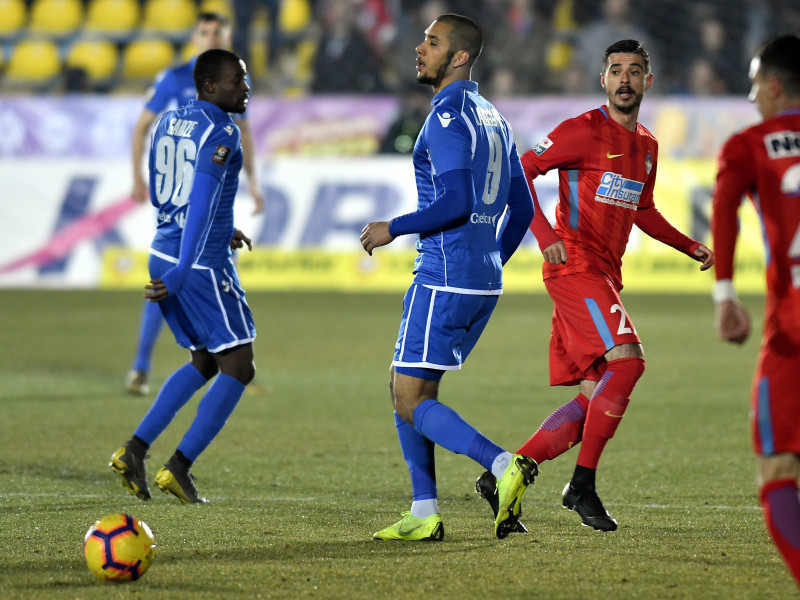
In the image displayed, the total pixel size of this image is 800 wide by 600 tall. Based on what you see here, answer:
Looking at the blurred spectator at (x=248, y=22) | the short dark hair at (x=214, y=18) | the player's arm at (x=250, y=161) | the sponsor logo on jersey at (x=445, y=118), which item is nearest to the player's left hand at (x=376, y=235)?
the sponsor logo on jersey at (x=445, y=118)

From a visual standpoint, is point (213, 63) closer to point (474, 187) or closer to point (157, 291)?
point (157, 291)

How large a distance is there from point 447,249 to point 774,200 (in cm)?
141

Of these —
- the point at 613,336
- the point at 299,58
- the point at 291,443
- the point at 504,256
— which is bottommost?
A: the point at 291,443

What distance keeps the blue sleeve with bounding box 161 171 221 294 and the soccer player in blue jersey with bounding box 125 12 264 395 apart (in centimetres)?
317

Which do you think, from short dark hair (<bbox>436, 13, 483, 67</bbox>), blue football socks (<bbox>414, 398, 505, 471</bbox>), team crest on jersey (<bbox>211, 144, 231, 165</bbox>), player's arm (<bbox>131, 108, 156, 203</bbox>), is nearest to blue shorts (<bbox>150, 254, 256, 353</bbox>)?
team crest on jersey (<bbox>211, 144, 231, 165</bbox>)

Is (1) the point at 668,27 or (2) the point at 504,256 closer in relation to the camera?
(2) the point at 504,256

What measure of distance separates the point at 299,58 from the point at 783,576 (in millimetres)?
15824

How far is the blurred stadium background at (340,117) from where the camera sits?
15.3 meters

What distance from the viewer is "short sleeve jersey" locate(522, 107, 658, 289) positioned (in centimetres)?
521

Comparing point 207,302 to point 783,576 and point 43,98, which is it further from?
point 43,98

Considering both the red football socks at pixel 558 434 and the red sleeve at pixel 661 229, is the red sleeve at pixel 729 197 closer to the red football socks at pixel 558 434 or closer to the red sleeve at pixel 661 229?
the red football socks at pixel 558 434

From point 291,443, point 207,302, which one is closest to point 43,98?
point 291,443

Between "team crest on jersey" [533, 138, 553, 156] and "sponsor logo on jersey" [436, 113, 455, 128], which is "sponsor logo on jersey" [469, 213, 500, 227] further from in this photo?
"team crest on jersey" [533, 138, 553, 156]

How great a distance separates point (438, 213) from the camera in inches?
173
